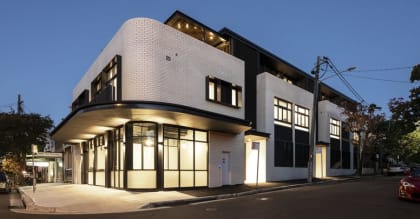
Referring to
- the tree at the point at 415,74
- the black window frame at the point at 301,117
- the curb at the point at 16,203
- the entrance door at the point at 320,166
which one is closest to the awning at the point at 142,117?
the curb at the point at 16,203

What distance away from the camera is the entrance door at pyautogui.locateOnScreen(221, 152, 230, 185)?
25328mm

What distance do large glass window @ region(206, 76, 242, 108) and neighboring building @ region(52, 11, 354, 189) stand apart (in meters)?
0.06

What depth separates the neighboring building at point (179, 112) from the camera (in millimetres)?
20281

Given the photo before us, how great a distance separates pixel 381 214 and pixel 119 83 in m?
13.9

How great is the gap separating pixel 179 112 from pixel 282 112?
55.0ft

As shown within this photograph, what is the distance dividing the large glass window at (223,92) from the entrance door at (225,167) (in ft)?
10.8

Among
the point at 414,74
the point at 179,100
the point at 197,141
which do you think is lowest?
the point at 197,141

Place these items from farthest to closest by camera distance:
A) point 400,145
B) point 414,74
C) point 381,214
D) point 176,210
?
point 400,145 < point 414,74 < point 176,210 < point 381,214

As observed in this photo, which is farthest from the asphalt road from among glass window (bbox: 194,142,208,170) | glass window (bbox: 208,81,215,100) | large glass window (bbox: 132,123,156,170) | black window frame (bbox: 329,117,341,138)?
black window frame (bbox: 329,117,341,138)

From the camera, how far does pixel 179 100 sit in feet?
71.1

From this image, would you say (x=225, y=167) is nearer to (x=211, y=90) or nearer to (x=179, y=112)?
(x=211, y=90)

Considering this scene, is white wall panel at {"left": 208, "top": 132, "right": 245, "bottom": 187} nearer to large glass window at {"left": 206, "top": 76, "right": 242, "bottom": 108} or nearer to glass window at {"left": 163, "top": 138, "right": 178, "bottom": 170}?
large glass window at {"left": 206, "top": 76, "right": 242, "bottom": 108}

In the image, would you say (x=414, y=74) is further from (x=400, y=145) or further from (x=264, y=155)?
(x=400, y=145)

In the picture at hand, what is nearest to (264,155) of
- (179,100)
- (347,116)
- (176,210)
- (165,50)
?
(179,100)
